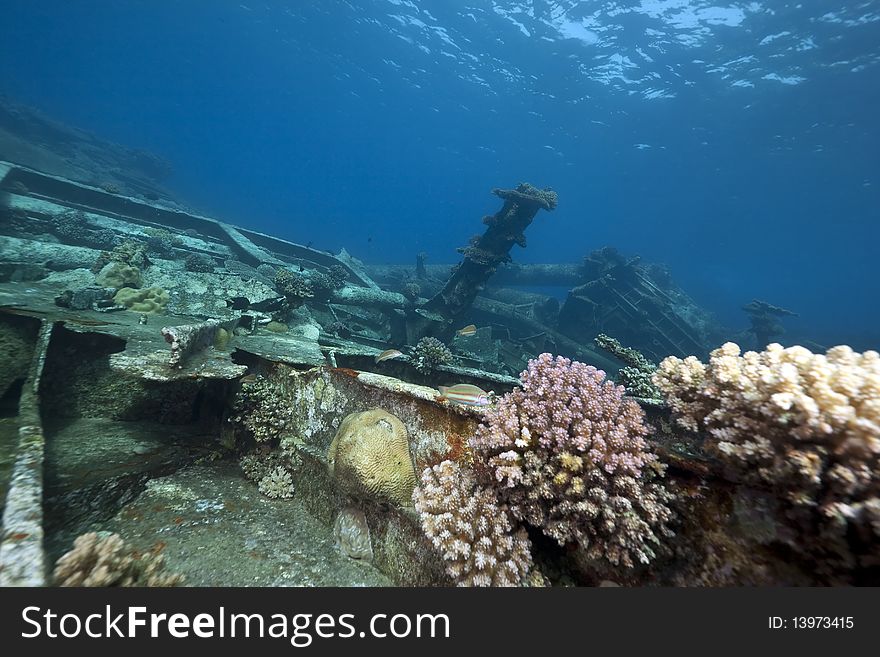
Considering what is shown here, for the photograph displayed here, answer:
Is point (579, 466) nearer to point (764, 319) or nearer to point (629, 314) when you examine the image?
point (629, 314)

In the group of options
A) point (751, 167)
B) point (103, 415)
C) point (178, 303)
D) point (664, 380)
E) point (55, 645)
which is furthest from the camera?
point (751, 167)

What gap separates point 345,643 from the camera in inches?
94.4

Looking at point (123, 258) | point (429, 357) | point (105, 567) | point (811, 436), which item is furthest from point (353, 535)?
point (123, 258)

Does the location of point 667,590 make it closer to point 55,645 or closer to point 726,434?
point 726,434

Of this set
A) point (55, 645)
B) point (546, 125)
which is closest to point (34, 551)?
point (55, 645)

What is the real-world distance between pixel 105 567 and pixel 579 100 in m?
56.7

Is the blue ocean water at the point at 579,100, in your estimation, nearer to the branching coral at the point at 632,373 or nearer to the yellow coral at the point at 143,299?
the branching coral at the point at 632,373

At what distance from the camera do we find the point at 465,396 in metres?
4.51

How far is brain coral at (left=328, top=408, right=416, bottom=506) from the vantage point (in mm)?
3672

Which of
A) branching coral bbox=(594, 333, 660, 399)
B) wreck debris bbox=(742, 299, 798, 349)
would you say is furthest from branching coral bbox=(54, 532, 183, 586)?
wreck debris bbox=(742, 299, 798, 349)

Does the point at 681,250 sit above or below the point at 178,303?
above

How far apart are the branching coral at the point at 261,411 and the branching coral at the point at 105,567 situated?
2114mm

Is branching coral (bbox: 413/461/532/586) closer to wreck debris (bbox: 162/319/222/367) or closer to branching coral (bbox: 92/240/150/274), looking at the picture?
wreck debris (bbox: 162/319/222/367)

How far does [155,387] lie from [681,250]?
159760 millimetres
